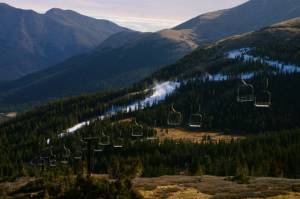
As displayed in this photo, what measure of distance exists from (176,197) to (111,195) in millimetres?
9898

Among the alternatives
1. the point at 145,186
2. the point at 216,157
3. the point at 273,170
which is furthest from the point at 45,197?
the point at 216,157

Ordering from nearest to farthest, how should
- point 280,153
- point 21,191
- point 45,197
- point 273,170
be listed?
point 45,197 < point 21,191 < point 273,170 < point 280,153

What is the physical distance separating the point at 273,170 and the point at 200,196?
240 feet

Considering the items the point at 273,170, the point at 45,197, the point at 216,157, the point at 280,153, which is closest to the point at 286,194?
the point at 45,197

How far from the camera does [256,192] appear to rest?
81.8 m

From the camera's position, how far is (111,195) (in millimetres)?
77188

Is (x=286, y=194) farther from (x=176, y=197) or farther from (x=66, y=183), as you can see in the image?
(x=66, y=183)

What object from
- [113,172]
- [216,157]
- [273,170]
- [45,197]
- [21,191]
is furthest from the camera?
[216,157]

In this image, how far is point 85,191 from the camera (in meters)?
79.1

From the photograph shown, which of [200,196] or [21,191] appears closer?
[200,196]

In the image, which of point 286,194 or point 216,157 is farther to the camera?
point 216,157

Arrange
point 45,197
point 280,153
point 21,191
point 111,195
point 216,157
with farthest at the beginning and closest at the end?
point 216,157
point 280,153
point 21,191
point 45,197
point 111,195

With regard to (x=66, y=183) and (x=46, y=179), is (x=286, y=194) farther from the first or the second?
(x=46, y=179)

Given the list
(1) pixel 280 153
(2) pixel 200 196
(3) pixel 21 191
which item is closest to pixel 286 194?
(2) pixel 200 196
